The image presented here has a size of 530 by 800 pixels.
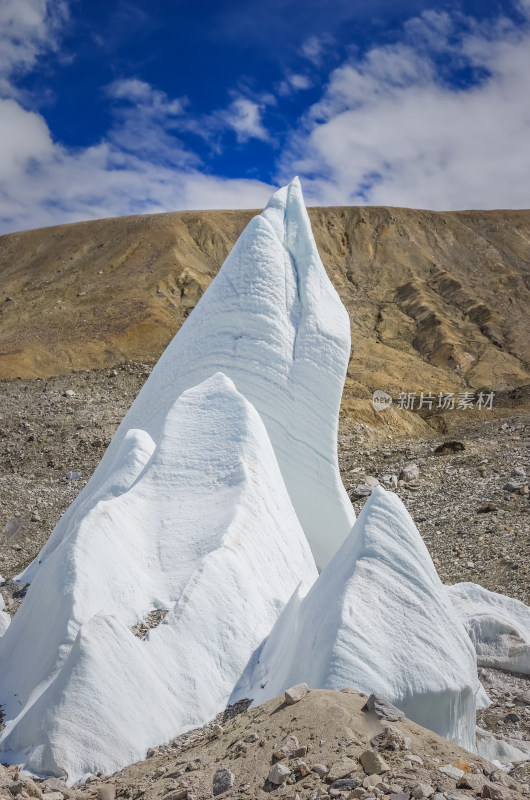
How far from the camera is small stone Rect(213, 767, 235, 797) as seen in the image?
3.42 meters

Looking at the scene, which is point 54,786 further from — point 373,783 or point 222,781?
point 373,783

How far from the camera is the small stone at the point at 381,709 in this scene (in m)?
3.76

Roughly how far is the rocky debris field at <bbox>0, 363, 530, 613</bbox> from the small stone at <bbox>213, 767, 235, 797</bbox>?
5716mm

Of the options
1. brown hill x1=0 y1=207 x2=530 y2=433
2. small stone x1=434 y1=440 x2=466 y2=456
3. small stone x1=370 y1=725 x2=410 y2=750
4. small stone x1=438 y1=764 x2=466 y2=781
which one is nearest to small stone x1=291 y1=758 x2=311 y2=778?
small stone x1=370 y1=725 x2=410 y2=750

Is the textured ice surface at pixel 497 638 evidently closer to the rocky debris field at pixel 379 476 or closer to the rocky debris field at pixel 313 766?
the rocky debris field at pixel 379 476

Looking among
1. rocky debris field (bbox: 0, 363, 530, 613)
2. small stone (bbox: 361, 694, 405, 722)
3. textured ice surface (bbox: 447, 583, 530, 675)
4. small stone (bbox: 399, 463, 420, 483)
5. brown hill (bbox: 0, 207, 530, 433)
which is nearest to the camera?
small stone (bbox: 361, 694, 405, 722)

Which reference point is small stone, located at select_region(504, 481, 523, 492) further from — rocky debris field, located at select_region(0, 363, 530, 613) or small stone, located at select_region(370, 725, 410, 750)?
small stone, located at select_region(370, 725, 410, 750)

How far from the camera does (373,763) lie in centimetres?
328

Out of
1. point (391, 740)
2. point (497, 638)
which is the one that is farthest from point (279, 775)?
point (497, 638)

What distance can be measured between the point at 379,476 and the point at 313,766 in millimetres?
12082

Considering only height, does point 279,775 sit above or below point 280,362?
below

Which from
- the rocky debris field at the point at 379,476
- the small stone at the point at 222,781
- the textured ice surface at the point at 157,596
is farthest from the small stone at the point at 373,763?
the rocky debris field at the point at 379,476

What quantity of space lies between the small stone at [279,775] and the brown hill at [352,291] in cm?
2302

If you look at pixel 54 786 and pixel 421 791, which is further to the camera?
pixel 54 786
